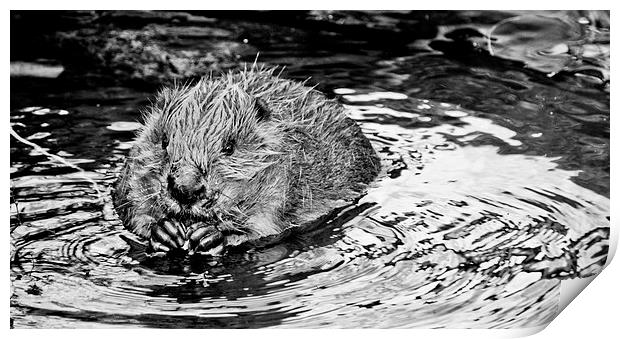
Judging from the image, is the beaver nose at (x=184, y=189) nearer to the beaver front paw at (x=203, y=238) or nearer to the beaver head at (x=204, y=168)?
the beaver head at (x=204, y=168)

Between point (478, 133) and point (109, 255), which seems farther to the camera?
point (478, 133)

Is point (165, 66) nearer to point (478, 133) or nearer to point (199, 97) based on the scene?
point (199, 97)

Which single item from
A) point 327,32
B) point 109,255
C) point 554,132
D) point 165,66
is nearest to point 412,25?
point 327,32

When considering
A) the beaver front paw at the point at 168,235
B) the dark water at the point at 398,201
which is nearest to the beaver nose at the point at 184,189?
the beaver front paw at the point at 168,235

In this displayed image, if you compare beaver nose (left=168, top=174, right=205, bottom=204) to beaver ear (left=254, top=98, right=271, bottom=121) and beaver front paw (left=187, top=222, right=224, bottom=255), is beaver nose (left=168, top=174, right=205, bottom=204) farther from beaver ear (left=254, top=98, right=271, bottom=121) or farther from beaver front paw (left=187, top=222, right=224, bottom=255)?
beaver ear (left=254, top=98, right=271, bottom=121)

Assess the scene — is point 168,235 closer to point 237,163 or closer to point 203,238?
point 203,238

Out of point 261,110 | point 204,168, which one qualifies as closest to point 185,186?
point 204,168
